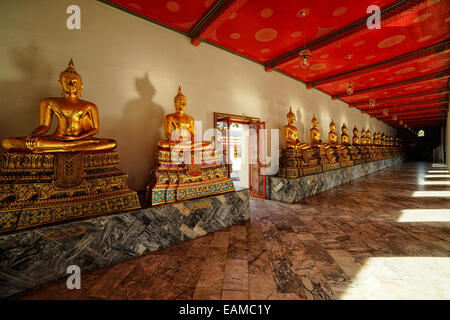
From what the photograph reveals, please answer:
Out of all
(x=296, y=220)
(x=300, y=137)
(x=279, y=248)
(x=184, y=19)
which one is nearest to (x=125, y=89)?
(x=184, y=19)

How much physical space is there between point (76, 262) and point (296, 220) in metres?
3.01

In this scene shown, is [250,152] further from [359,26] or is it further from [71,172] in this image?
[71,172]

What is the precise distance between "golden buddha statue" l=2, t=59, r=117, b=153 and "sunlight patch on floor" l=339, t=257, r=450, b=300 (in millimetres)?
2895

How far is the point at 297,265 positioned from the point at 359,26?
14.1 feet

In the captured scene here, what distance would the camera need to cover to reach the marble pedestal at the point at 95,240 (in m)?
1.52


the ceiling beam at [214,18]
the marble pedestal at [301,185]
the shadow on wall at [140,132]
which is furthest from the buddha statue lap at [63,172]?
the marble pedestal at [301,185]

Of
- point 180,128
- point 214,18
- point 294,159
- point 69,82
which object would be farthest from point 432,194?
point 69,82

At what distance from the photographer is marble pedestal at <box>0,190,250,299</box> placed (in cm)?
152

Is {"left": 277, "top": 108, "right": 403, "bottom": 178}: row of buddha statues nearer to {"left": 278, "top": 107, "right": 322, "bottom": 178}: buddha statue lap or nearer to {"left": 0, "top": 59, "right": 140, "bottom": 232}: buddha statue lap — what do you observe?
{"left": 278, "top": 107, "right": 322, "bottom": 178}: buddha statue lap

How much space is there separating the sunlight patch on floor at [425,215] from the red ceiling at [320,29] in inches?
133

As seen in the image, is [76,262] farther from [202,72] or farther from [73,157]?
[202,72]

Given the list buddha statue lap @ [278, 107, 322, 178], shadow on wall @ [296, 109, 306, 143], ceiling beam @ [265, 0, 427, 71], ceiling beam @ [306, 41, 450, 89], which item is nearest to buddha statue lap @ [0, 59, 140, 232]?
buddha statue lap @ [278, 107, 322, 178]

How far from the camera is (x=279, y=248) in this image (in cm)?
222

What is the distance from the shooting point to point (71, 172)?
6.45 feet
